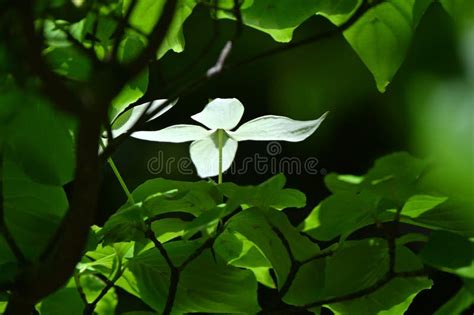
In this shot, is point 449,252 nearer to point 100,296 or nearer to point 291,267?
point 291,267

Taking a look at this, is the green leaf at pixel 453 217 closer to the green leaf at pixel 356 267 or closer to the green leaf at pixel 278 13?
the green leaf at pixel 356 267

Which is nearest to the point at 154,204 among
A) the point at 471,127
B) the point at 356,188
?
the point at 356,188

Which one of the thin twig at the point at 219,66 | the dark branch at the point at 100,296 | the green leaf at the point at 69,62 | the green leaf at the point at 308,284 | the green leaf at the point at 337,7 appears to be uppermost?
the green leaf at the point at 337,7

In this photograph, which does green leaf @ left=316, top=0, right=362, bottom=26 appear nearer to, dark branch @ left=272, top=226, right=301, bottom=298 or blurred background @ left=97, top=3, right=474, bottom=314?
blurred background @ left=97, top=3, right=474, bottom=314

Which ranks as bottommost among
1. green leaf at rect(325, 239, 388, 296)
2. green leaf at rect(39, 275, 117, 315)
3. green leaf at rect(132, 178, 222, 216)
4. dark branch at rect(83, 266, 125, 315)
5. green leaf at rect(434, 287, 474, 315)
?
green leaf at rect(39, 275, 117, 315)
